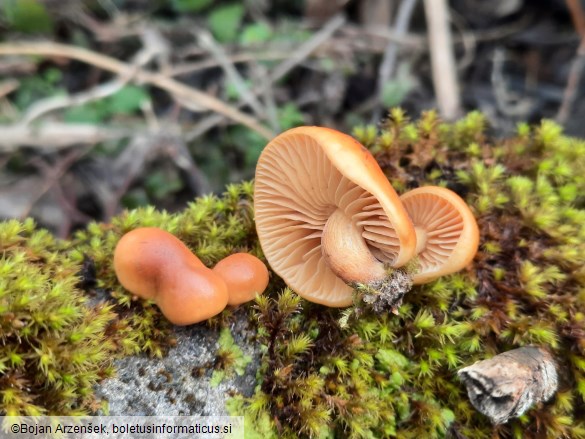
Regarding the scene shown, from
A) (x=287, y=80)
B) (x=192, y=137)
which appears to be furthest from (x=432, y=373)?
(x=287, y=80)

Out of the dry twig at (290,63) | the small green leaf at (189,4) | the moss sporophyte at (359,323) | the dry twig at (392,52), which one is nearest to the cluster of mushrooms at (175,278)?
the moss sporophyte at (359,323)

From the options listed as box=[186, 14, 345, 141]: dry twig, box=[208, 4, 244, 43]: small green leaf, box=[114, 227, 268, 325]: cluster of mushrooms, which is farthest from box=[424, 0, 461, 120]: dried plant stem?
Answer: box=[114, 227, 268, 325]: cluster of mushrooms

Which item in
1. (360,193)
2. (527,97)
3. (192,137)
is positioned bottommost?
(192,137)

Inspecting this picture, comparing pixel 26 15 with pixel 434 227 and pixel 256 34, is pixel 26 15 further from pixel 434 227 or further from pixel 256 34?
pixel 434 227

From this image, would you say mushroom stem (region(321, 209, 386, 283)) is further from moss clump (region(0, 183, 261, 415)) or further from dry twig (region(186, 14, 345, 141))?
dry twig (region(186, 14, 345, 141))

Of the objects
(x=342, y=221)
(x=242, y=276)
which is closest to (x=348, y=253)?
(x=342, y=221)

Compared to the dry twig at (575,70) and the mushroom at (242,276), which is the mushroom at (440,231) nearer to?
the mushroom at (242,276)

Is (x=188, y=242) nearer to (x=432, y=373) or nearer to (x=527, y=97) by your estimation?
(x=432, y=373)
